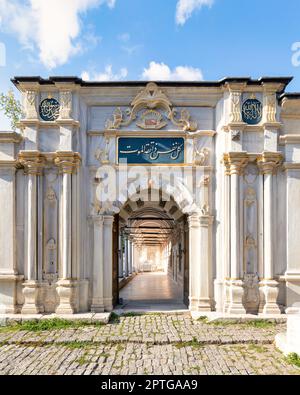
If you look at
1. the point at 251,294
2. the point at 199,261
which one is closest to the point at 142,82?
the point at 199,261

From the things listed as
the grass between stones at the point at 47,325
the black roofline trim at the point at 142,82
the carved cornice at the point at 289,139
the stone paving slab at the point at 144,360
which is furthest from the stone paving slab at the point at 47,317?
the carved cornice at the point at 289,139

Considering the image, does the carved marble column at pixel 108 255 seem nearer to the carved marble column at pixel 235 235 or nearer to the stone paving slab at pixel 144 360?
the stone paving slab at pixel 144 360

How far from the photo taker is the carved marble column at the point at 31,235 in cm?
912

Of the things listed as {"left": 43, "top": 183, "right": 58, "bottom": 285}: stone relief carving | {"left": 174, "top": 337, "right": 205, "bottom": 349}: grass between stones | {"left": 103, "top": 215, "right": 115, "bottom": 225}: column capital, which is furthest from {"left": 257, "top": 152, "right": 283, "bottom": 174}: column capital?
{"left": 43, "top": 183, "right": 58, "bottom": 285}: stone relief carving

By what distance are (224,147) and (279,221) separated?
2.42 metres

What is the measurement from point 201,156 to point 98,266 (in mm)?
3996

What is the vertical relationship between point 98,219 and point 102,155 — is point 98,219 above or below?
below

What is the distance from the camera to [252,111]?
9.68 metres

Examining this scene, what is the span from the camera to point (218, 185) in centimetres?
980

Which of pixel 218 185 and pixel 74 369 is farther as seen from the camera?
pixel 218 185

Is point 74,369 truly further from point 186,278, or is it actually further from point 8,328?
point 186,278

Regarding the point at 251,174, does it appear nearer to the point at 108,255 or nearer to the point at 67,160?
the point at 108,255

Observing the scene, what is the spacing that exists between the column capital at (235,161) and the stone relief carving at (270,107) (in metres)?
1.18

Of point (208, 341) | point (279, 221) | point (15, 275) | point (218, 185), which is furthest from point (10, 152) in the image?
point (279, 221)
